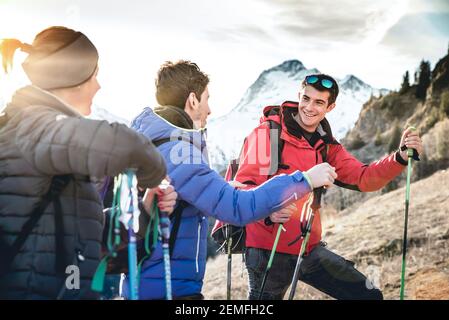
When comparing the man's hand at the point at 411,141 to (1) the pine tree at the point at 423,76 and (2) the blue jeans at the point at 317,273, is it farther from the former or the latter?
(1) the pine tree at the point at 423,76

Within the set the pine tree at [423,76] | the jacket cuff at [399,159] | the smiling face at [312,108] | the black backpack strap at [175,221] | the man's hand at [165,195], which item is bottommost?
the black backpack strap at [175,221]

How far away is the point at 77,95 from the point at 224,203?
104cm

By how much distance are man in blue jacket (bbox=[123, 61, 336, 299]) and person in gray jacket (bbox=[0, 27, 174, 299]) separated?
67cm

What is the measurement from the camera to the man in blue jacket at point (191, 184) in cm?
358

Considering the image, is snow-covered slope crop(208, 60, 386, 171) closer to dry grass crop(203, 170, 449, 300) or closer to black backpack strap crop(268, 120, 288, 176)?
dry grass crop(203, 170, 449, 300)

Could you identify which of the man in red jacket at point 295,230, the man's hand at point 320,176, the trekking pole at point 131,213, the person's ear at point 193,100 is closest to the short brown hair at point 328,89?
the man in red jacket at point 295,230

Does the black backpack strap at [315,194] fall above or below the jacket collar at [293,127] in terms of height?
below

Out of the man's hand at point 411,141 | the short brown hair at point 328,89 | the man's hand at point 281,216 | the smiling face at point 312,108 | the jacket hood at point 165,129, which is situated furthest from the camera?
the short brown hair at point 328,89

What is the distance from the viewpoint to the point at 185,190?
373cm

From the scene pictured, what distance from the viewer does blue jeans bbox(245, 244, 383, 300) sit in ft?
16.9

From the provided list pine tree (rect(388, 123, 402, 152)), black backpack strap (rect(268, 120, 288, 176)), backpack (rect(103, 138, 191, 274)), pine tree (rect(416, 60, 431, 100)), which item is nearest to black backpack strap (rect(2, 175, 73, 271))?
backpack (rect(103, 138, 191, 274))

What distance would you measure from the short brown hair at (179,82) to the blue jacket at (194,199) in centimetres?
18

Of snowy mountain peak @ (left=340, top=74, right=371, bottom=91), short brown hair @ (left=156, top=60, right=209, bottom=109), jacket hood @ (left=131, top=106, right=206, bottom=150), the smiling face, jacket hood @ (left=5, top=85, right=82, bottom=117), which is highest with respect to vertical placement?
snowy mountain peak @ (left=340, top=74, right=371, bottom=91)

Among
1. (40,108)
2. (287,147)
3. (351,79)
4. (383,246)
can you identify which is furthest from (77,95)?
(351,79)
